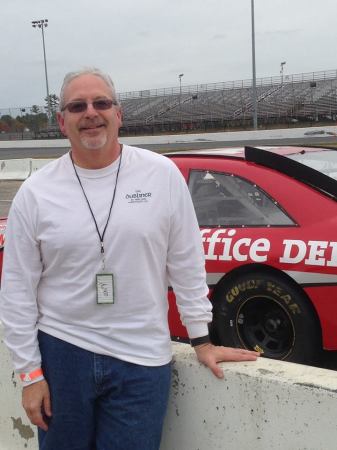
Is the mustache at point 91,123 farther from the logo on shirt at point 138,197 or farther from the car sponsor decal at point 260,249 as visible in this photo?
the car sponsor decal at point 260,249

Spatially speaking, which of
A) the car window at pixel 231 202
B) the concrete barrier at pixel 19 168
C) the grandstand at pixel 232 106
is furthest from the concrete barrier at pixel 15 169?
the grandstand at pixel 232 106

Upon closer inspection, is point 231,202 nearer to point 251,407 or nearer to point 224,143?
point 251,407

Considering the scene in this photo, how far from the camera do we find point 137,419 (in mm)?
1854

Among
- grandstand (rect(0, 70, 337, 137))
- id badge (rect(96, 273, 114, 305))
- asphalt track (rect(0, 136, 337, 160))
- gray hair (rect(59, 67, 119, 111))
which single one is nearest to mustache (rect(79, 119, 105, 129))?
gray hair (rect(59, 67, 119, 111))

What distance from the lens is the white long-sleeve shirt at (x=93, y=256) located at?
1826 mm

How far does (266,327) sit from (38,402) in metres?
2.09

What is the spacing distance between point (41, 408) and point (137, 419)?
326 mm

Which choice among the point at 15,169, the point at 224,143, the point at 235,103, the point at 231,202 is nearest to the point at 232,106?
the point at 235,103

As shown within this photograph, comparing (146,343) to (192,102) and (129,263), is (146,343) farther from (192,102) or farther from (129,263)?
(192,102)

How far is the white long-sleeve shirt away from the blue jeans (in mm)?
43

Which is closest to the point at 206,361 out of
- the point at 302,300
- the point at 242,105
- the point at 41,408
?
the point at 41,408

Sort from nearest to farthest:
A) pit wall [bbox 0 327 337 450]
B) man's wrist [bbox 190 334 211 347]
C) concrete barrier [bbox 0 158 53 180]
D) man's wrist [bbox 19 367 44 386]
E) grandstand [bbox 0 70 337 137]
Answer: pit wall [bbox 0 327 337 450] < man's wrist [bbox 19 367 44 386] < man's wrist [bbox 190 334 211 347] < concrete barrier [bbox 0 158 53 180] < grandstand [bbox 0 70 337 137]

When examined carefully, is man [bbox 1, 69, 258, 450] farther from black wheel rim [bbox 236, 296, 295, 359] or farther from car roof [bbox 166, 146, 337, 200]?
car roof [bbox 166, 146, 337, 200]

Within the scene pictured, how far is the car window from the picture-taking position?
12.5 feet
